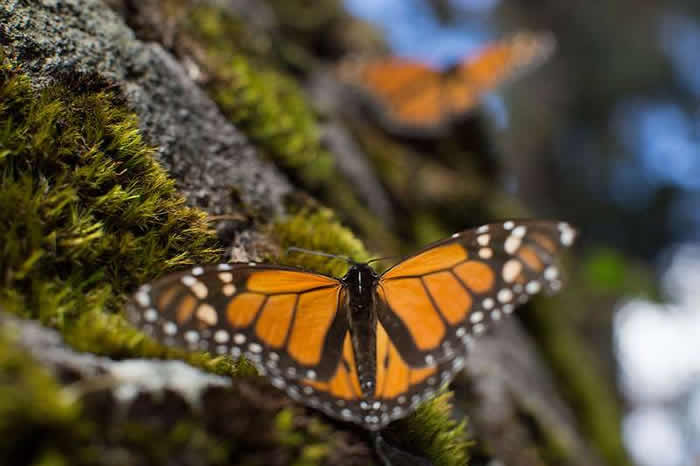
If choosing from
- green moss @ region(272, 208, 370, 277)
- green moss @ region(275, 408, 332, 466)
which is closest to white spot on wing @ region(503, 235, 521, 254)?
green moss @ region(272, 208, 370, 277)

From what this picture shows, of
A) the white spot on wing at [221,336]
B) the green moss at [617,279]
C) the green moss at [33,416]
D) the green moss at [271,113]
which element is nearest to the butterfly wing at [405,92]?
the green moss at [271,113]

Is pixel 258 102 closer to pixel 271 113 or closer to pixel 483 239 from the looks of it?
pixel 271 113

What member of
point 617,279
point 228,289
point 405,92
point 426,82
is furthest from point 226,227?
point 617,279

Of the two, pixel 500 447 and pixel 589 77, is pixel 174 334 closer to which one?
pixel 500 447

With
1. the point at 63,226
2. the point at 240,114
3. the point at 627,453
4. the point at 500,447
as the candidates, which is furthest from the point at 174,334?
the point at 627,453

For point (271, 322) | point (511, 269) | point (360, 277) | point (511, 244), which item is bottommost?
point (271, 322)
